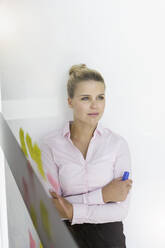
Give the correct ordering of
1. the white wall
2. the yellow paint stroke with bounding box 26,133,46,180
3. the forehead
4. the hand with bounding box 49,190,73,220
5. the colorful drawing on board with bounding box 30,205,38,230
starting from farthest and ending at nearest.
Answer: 1. the colorful drawing on board with bounding box 30,205,38,230
2. the yellow paint stroke with bounding box 26,133,46,180
3. the hand with bounding box 49,190,73,220
4. the forehead
5. the white wall

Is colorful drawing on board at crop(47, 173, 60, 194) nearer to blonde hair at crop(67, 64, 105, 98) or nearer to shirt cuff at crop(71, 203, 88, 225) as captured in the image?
shirt cuff at crop(71, 203, 88, 225)

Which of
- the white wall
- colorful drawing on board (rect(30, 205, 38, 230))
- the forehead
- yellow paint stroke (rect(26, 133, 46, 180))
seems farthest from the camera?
colorful drawing on board (rect(30, 205, 38, 230))

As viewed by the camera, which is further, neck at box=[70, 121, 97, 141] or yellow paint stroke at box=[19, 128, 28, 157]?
yellow paint stroke at box=[19, 128, 28, 157]

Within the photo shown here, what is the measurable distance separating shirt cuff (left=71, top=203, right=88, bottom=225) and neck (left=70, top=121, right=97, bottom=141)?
129 mm

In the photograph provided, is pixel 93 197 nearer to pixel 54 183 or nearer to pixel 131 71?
pixel 54 183

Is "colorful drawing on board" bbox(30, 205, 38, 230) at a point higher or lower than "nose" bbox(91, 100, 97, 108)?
lower

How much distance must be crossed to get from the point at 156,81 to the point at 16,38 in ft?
2.35

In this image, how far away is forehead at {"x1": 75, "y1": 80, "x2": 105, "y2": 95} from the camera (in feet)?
1.82

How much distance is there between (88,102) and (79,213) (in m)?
0.22

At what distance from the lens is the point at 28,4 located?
90 cm

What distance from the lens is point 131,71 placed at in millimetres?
486

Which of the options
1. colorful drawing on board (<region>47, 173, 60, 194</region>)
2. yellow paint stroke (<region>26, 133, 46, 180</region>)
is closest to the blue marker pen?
colorful drawing on board (<region>47, 173, 60, 194</region>)

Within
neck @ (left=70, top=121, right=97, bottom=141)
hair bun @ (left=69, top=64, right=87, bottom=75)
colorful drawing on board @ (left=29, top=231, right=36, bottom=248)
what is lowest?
colorful drawing on board @ (left=29, top=231, right=36, bottom=248)

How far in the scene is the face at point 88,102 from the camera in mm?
561
